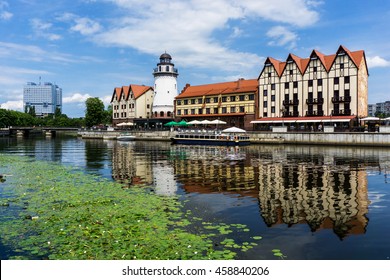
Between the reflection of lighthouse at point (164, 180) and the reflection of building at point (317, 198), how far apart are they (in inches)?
236

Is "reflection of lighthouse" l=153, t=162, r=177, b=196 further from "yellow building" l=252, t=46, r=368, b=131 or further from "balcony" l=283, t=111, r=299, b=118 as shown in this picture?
"balcony" l=283, t=111, r=299, b=118

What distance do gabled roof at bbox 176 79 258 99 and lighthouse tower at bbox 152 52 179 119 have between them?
15.8 feet

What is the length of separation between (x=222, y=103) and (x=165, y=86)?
2636 cm

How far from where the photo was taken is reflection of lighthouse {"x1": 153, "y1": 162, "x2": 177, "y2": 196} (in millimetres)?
22083

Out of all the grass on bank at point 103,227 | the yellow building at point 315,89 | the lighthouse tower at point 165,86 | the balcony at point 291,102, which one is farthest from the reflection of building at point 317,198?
the lighthouse tower at point 165,86

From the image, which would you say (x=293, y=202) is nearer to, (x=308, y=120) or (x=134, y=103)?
(x=308, y=120)

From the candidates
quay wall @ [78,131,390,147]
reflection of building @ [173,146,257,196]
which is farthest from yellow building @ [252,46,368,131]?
reflection of building @ [173,146,257,196]

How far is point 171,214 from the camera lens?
15.9 meters

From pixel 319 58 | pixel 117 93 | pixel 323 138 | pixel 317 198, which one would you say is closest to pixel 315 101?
pixel 319 58

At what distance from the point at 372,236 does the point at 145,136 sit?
298 feet

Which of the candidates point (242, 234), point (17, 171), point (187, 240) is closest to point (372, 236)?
point (242, 234)

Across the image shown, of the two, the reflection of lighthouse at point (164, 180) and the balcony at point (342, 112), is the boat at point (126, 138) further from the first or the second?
the reflection of lighthouse at point (164, 180)

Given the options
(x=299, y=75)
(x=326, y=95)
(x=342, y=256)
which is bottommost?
(x=342, y=256)

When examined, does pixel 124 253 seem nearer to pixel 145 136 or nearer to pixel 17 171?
pixel 17 171
